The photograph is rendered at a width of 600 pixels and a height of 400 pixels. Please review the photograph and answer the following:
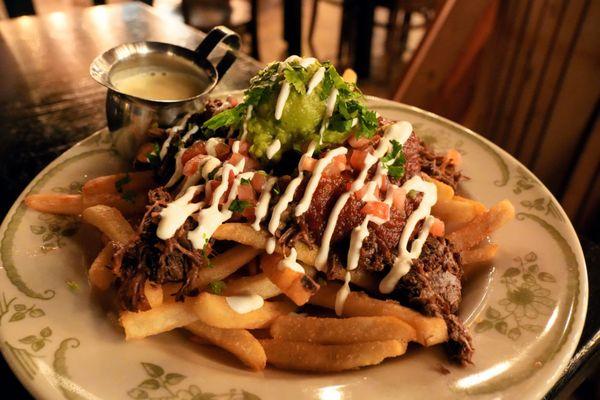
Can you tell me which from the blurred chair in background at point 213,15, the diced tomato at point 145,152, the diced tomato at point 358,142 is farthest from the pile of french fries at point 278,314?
the blurred chair in background at point 213,15

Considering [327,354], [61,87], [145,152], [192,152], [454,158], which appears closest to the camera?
[327,354]

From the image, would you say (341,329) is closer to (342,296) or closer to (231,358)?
(342,296)

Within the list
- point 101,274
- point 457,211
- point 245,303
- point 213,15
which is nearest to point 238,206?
point 245,303

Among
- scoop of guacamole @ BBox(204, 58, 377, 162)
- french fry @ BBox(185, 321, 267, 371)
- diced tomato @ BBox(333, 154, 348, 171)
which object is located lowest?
french fry @ BBox(185, 321, 267, 371)

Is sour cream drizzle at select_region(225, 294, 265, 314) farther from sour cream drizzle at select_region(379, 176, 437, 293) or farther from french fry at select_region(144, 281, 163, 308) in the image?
sour cream drizzle at select_region(379, 176, 437, 293)

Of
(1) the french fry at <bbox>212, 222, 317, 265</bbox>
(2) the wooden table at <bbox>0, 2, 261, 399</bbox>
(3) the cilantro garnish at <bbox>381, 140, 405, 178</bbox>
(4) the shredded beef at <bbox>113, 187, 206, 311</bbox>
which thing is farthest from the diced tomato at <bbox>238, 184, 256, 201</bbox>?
(2) the wooden table at <bbox>0, 2, 261, 399</bbox>
